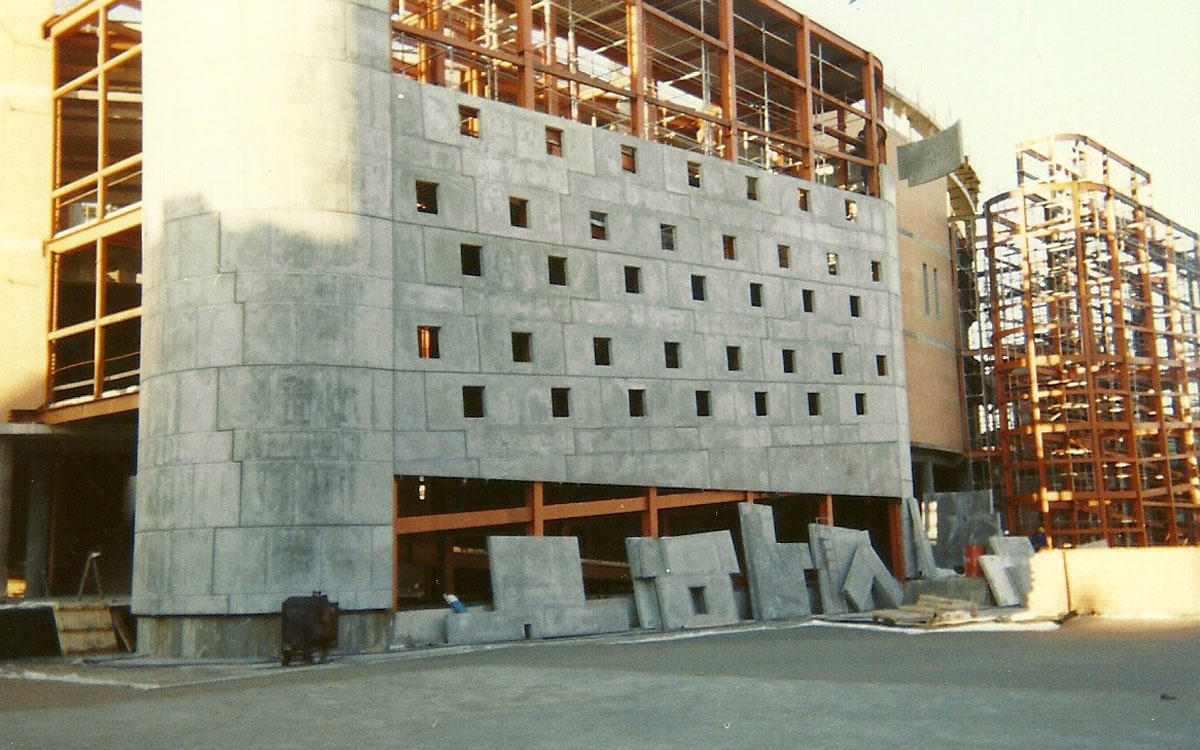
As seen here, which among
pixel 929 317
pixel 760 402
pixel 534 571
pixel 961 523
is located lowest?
pixel 534 571

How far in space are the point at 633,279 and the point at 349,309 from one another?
8196mm

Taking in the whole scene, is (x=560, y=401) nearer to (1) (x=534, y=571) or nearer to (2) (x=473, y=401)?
(2) (x=473, y=401)

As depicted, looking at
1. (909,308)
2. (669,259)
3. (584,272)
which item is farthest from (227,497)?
(909,308)

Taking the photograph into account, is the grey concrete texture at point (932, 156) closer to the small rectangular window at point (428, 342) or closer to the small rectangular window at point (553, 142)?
the small rectangular window at point (553, 142)

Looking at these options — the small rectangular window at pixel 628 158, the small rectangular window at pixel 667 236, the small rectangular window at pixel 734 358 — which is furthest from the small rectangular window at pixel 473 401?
the small rectangular window at pixel 734 358

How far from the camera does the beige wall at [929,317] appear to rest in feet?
147

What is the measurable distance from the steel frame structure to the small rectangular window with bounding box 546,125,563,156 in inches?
373

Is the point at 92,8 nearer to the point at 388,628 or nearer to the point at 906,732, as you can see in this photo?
the point at 388,628

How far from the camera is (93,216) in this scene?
107 ft

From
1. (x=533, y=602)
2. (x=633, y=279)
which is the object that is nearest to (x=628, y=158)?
(x=633, y=279)

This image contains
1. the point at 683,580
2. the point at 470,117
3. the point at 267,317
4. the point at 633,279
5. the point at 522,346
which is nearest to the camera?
the point at 267,317

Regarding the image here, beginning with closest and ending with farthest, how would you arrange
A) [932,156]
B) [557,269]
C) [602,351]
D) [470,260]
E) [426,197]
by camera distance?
[426,197] → [470,260] → [557,269] → [602,351] → [932,156]

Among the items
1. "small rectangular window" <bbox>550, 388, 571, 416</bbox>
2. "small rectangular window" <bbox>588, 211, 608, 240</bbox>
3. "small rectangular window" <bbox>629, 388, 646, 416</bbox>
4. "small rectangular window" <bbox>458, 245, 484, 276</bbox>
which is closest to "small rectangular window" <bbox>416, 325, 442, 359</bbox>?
"small rectangular window" <bbox>458, 245, 484, 276</bbox>

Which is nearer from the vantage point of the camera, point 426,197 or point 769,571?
point 426,197
